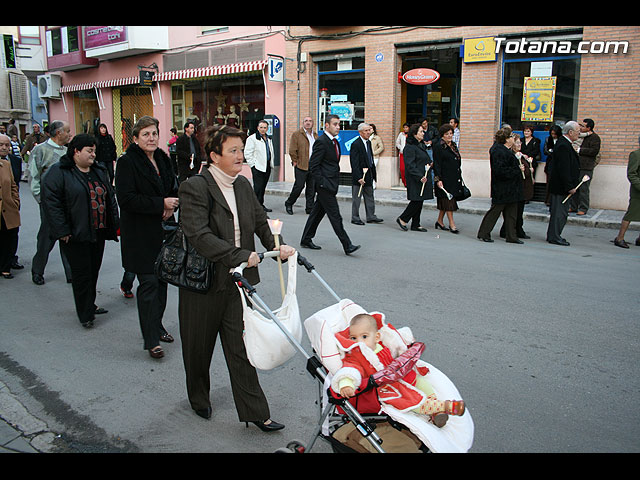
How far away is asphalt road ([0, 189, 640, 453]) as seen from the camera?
377 cm

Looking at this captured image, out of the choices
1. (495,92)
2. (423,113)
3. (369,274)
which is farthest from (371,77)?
(369,274)

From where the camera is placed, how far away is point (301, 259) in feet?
12.0

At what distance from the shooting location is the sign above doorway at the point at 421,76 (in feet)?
53.1

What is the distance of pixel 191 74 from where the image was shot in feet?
69.7

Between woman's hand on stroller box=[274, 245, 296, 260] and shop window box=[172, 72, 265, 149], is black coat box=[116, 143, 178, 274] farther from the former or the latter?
shop window box=[172, 72, 265, 149]

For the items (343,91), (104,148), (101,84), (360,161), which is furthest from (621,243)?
(101,84)

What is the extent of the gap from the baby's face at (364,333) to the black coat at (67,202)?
351 cm

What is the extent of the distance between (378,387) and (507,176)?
7.54 m

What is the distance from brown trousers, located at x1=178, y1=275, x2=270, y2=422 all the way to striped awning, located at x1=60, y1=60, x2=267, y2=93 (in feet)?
53.9

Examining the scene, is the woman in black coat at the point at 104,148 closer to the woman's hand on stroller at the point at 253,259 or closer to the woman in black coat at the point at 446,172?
the woman in black coat at the point at 446,172

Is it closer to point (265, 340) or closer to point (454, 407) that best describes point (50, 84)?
point (265, 340)
